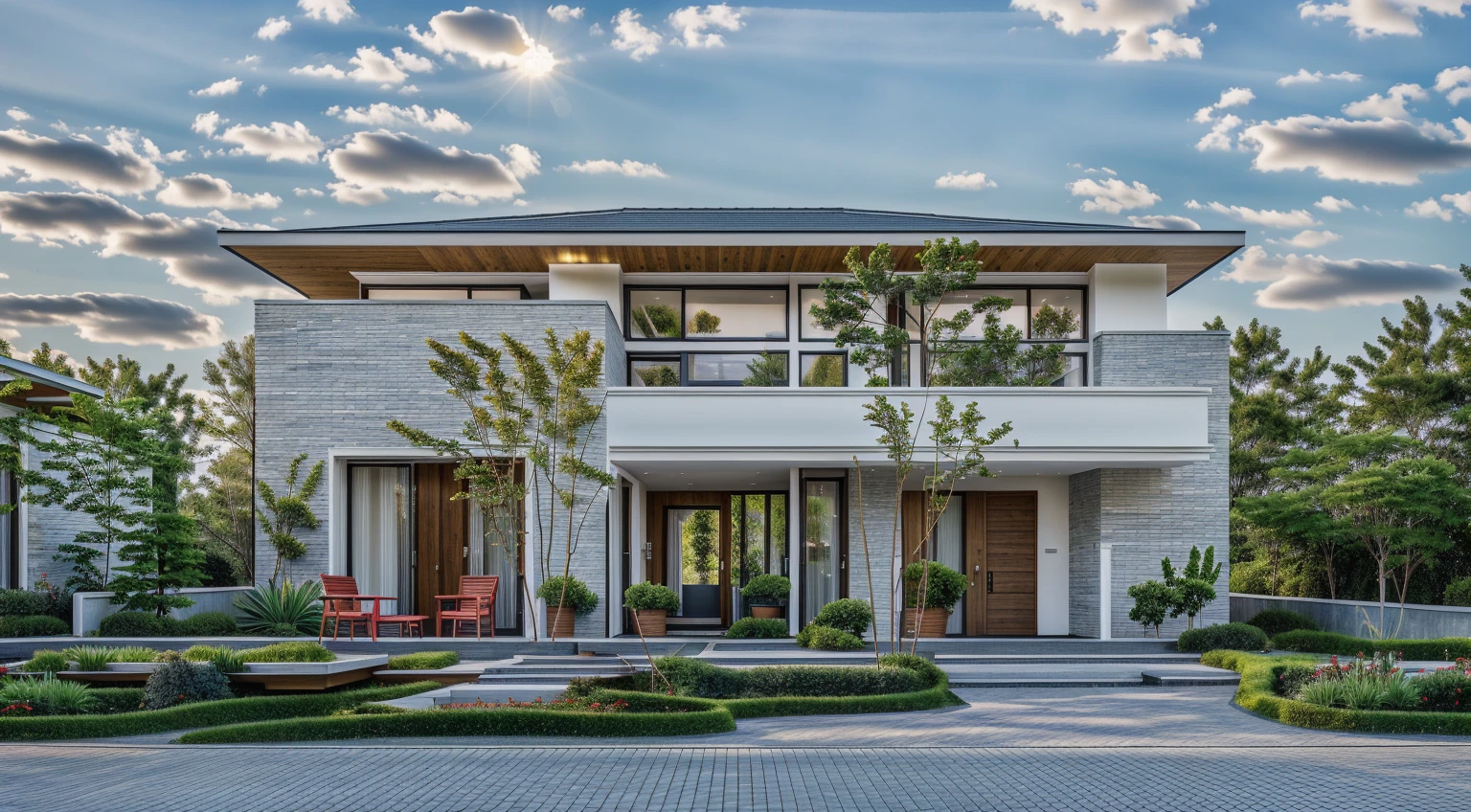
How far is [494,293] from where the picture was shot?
2003 cm

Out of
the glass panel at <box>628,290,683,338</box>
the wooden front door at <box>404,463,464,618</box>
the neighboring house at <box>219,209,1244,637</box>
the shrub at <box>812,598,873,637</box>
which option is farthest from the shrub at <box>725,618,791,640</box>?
the glass panel at <box>628,290,683,338</box>

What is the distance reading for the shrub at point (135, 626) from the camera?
50.3 feet

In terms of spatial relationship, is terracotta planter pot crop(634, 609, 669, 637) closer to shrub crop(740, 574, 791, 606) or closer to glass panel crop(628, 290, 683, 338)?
shrub crop(740, 574, 791, 606)

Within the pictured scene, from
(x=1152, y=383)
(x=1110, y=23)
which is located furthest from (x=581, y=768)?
(x=1110, y=23)

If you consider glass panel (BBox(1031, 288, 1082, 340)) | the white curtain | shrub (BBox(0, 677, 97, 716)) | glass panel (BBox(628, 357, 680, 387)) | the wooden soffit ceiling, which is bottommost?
shrub (BBox(0, 677, 97, 716))

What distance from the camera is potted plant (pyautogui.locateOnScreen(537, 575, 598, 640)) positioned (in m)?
16.0

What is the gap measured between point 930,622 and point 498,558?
7140mm

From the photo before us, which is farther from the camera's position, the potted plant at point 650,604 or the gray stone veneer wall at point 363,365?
the gray stone veneer wall at point 363,365

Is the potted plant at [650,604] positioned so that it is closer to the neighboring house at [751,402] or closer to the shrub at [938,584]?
the neighboring house at [751,402]

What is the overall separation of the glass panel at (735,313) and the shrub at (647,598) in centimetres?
513

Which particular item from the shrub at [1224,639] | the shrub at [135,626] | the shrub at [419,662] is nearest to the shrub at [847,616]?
the shrub at [1224,639]

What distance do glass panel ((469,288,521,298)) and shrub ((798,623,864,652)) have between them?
8.65 meters

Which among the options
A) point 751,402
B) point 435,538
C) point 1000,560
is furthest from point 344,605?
point 1000,560

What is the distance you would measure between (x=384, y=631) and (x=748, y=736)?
9385mm
